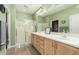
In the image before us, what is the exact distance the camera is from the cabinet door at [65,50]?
152 centimetres

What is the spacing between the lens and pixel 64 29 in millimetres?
2057

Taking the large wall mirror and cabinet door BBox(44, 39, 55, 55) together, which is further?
cabinet door BBox(44, 39, 55, 55)

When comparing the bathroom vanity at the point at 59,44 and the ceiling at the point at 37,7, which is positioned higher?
the ceiling at the point at 37,7

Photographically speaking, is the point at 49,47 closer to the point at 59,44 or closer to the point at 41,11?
the point at 59,44

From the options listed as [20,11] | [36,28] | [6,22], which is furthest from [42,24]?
[6,22]

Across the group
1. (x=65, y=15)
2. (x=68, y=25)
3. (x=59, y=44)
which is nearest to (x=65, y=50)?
(x=59, y=44)

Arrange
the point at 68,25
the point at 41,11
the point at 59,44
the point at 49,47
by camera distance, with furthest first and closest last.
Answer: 1. the point at 49,47
2. the point at 41,11
3. the point at 68,25
4. the point at 59,44

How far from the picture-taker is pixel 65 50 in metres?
1.71

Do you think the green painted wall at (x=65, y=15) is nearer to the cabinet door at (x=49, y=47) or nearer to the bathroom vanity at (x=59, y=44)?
the bathroom vanity at (x=59, y=44)

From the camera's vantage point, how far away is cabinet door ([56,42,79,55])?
1516 mm

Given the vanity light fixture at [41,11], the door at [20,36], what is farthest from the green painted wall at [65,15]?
the door at [20,36]

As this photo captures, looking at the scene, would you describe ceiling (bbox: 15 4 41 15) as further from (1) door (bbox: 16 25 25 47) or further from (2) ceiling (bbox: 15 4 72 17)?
(1) door (bbox: 16 25 25 47)

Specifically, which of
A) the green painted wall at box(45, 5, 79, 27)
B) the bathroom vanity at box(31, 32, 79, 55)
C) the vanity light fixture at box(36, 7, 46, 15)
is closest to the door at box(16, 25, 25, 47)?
the bathroom vanity at box(31, 32, 79, 55)
